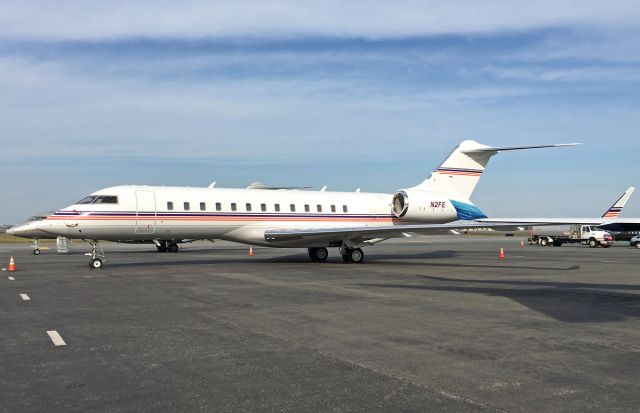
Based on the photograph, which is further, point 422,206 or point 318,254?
point 422,206

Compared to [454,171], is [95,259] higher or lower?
lower

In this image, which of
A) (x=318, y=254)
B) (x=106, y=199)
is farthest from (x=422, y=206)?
(x=106, y=199)

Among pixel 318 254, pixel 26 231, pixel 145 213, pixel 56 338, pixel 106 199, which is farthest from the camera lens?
pixel 26 231

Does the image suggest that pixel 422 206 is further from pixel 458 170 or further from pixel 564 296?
pixel 564 296

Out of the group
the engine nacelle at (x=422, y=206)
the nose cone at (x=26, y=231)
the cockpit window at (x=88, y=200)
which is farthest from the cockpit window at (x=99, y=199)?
the engine nacelle at (x=422, y=206)

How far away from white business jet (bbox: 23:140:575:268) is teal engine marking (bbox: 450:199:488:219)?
5cm

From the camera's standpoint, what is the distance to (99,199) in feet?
69.6

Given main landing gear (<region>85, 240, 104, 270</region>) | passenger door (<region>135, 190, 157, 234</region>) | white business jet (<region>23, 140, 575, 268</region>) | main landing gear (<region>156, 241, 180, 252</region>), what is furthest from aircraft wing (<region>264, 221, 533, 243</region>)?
main landing gear (<region>156, 241, 180, 252</region>)

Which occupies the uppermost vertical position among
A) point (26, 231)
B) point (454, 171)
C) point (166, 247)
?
point (454, 171)

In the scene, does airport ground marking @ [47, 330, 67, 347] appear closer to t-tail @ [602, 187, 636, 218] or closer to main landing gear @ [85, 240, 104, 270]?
main landing gear @ [85, 240, 104, 270]

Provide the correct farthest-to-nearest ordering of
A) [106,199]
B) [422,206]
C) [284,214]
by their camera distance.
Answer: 1. [422,206]
2. [284,214]
3. [106,199]

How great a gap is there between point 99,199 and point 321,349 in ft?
53.1

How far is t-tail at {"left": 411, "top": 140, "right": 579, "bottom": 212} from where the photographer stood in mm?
27188

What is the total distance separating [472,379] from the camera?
5801 mm
